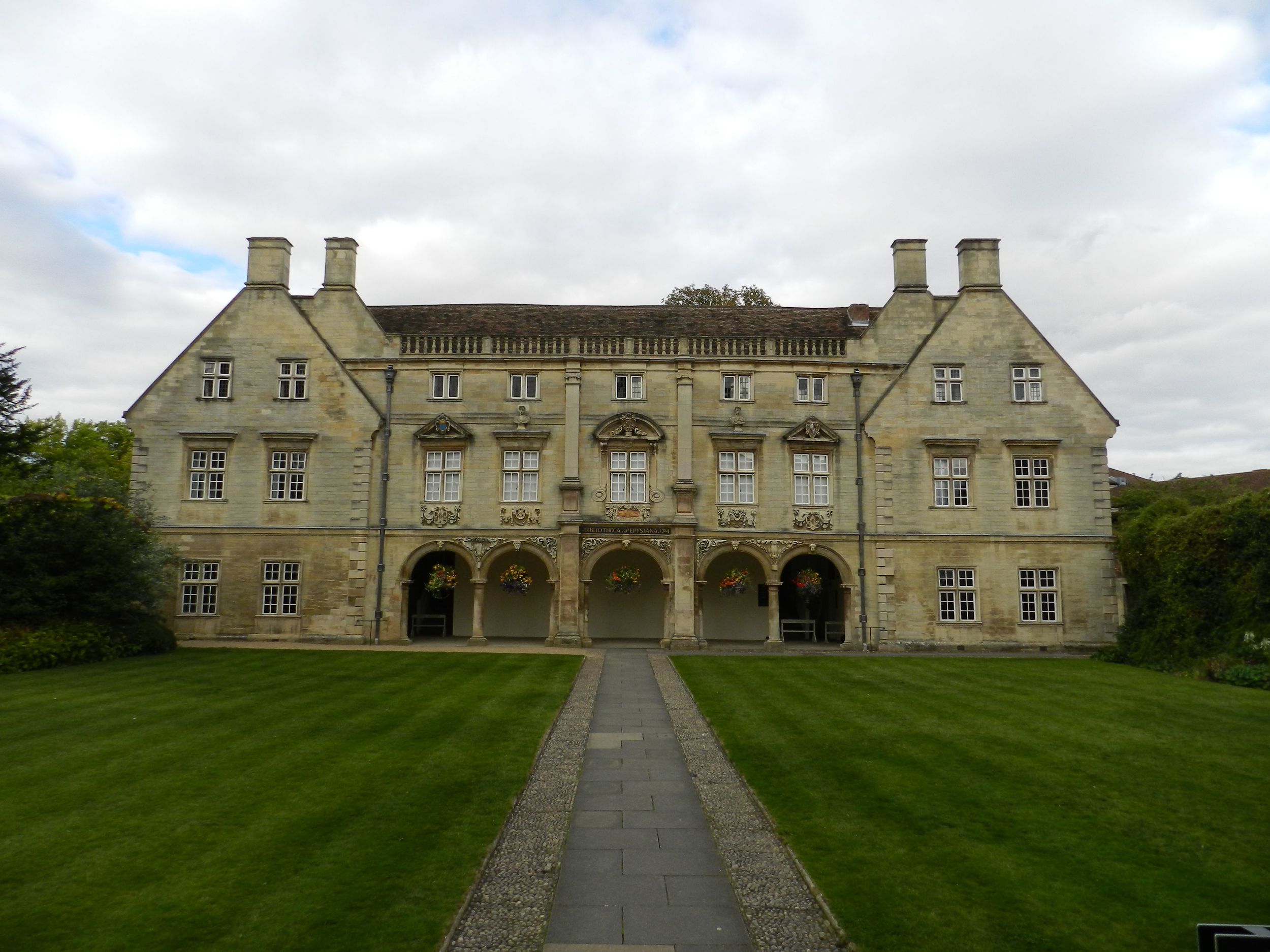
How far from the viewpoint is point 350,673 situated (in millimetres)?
21625

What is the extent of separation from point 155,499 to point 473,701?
21102 millimetres

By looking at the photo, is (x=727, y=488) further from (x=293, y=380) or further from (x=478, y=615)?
(x=293, y=380)

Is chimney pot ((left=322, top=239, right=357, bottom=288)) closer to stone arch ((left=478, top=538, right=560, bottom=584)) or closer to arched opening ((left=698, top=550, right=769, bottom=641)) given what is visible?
stone arch ((left=478, top=538, right=560, bottom=584))

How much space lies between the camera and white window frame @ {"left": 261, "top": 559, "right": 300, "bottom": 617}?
3123cm

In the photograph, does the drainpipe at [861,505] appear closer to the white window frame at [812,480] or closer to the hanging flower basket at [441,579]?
the white window frame at [812,480]

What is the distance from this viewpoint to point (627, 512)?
3147cm

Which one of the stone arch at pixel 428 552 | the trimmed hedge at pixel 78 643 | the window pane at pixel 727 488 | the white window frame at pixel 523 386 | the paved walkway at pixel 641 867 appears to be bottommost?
the paved walkway at pixel 641 867

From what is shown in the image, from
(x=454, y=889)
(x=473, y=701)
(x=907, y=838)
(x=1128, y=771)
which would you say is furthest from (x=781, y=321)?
(x=454, y=889)

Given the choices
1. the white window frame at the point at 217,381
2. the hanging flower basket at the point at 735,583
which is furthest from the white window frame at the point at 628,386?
the white window frame at the point at 217,381

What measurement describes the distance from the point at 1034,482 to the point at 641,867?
92.8 ft

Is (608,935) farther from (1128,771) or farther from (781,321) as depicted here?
(781,321)

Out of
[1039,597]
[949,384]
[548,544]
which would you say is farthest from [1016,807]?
[949,384]

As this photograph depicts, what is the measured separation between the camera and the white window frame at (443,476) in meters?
31.9

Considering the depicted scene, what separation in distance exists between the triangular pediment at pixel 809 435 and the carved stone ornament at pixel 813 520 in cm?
272
